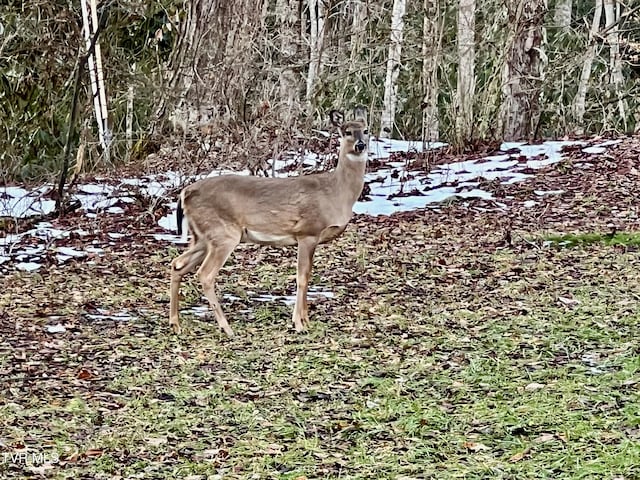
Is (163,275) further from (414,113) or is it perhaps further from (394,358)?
(414,113)

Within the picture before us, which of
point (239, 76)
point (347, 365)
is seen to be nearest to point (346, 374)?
point (347, 365)

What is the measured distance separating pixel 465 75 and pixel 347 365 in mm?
10761

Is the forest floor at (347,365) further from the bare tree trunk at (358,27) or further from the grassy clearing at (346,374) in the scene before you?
the bare tree trunk at (358,27)

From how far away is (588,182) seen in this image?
11.7 m

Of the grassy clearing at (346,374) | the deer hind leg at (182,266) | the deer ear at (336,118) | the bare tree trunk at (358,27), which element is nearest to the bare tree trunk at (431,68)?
the bare tree trunk at (358,27)

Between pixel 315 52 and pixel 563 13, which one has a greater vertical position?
pixel 563 13

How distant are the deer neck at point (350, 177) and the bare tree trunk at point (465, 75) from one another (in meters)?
7.32

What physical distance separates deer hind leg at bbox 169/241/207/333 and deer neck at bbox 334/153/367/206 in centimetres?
105

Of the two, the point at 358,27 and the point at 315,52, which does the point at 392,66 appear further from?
the point at 315,52

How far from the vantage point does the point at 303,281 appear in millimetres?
6844

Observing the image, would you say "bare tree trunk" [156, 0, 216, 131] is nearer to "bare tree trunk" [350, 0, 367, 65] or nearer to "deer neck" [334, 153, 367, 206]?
"bare tree trunk" [350, 0, 367, 65]

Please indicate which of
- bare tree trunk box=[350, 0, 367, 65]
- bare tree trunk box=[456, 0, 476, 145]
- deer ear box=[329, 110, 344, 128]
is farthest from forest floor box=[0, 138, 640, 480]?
bare tree trunk box=[350, 0, 367, 65]

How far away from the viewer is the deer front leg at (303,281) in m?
6.71

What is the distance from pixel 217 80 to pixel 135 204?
2.23m
